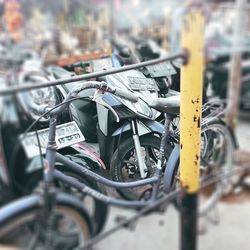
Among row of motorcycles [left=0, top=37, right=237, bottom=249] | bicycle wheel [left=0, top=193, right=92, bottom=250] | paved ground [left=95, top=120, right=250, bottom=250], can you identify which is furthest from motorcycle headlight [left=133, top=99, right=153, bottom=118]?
paved ground [left=95, top=120, right=250, bottom=250]

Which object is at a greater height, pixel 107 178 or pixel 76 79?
pixel 76 79

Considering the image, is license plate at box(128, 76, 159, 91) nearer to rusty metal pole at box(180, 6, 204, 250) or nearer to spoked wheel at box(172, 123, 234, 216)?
rusty metal pole at box(180, 6, 204, 250)

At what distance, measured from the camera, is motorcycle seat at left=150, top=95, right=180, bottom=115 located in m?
1.11

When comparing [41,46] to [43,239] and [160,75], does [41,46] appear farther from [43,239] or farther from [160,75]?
[160,75]

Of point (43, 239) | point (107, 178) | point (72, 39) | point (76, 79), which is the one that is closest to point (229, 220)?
point (43, 239)

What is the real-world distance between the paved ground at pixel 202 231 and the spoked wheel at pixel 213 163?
13cm

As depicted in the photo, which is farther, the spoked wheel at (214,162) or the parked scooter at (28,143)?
the spoked wheel at (214,162)

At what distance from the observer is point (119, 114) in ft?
3.57

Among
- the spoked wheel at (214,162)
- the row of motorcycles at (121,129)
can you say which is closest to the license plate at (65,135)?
the row of motorcycles at (121,129)

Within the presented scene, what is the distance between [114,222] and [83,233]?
136cm

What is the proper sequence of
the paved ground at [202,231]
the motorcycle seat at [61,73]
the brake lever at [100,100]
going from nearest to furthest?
the brake lever at [100,100] → the motorcycle seat at [61,73] → the paved ground at [202,231]

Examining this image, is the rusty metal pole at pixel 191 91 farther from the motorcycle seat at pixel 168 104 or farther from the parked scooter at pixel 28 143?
the parked scooter at pixel 28 143

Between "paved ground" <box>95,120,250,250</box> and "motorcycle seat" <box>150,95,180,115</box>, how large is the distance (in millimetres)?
2022

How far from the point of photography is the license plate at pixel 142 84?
1.14m
